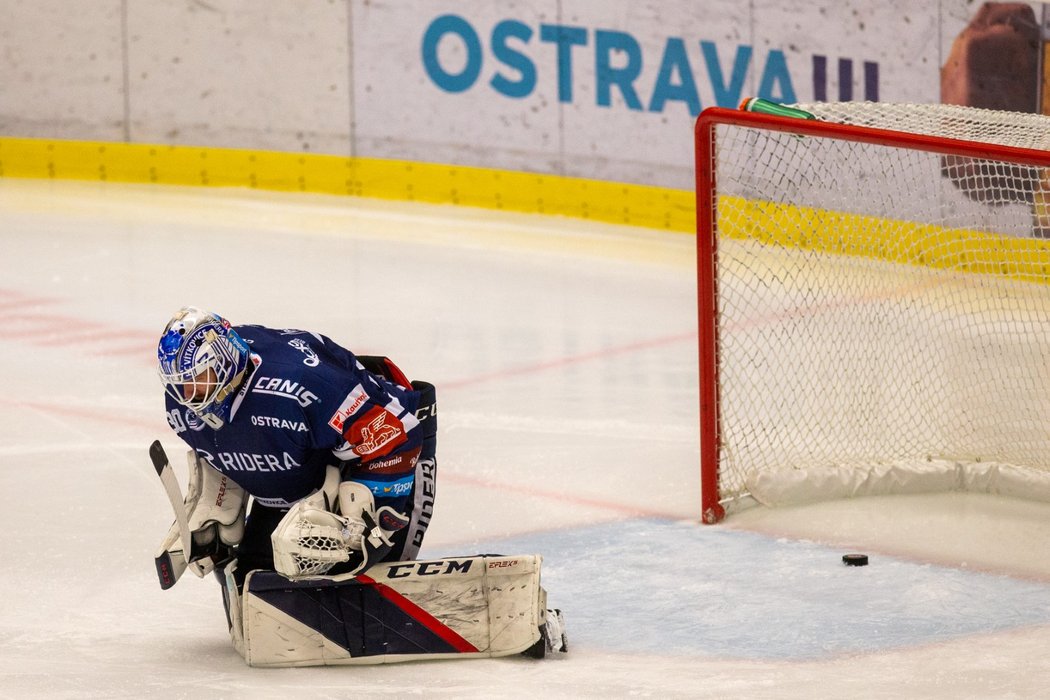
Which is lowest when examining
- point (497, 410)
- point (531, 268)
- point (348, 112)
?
point (497, 410)

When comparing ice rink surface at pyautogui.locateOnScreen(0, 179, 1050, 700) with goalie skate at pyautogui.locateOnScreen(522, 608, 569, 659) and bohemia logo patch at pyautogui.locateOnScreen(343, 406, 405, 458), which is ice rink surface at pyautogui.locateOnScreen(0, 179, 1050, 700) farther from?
bohemia logo patch at pyautogui.locateOnScreen(343, 406, 405, 458)

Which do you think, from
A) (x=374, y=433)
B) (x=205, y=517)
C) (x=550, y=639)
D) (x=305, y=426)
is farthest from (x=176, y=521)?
(x=550, y=639)

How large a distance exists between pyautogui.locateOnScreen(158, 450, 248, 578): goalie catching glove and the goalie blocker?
0.40ft

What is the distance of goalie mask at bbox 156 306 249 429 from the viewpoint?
11.0 ft

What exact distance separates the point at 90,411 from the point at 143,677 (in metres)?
2.64

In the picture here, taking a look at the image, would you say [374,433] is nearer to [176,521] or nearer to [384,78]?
[176,521]

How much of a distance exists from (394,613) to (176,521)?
0.52 m

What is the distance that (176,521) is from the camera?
3.60 meters

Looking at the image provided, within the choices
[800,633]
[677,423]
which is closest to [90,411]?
[677,423]

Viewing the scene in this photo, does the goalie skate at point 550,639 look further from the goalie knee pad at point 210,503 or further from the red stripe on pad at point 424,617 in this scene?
the goalie knee pad at point 210,503

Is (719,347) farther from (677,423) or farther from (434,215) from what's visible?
(434,215)

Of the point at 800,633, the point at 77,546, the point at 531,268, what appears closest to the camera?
the point at 800,633

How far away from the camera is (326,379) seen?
347 centimetres

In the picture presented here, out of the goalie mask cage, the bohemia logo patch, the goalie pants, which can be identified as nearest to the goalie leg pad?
the goalie pants
